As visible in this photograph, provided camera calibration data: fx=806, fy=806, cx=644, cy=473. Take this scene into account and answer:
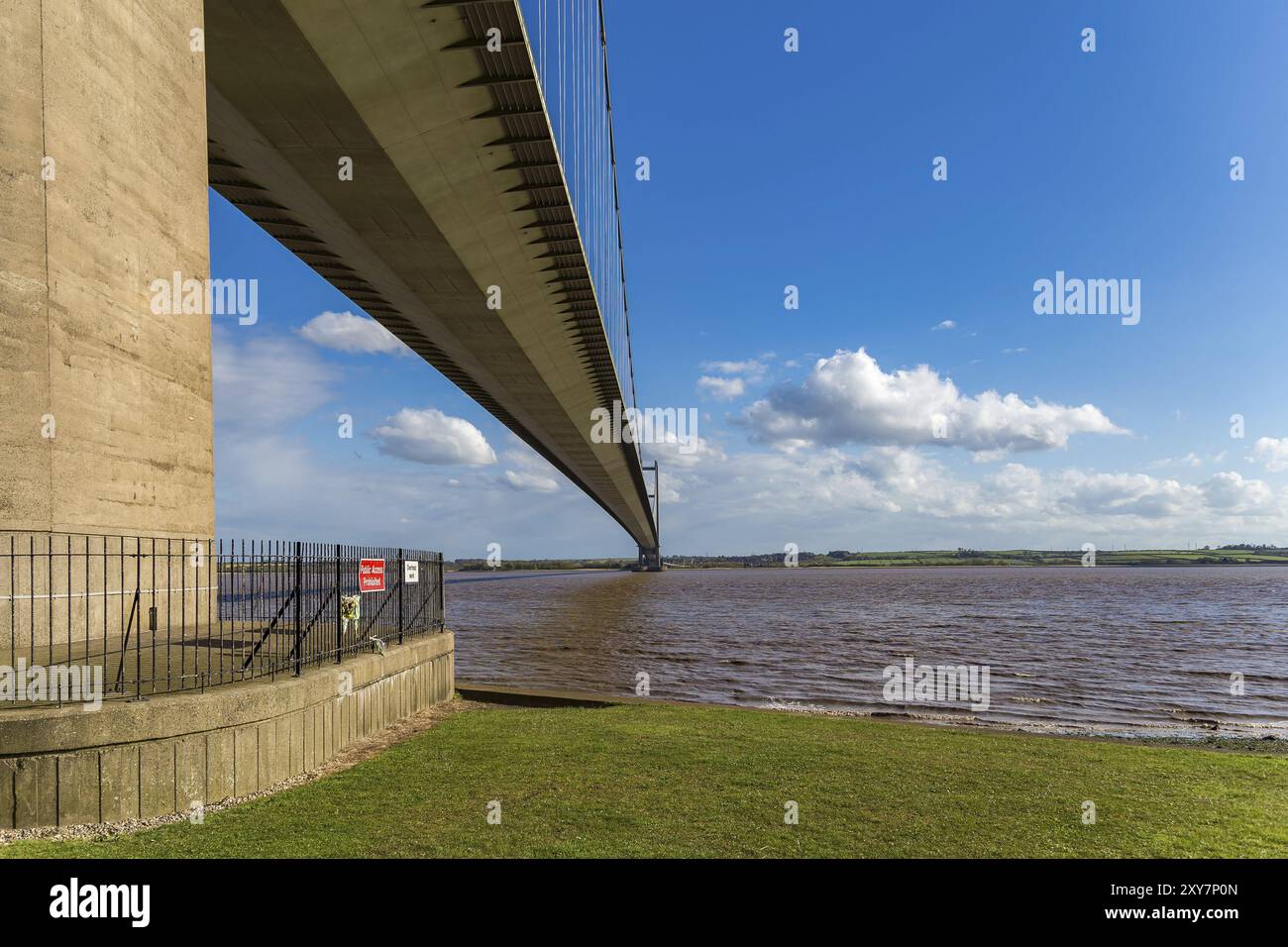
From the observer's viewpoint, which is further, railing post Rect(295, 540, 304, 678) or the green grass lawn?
railing post Rect(295, 540, 304, 678)

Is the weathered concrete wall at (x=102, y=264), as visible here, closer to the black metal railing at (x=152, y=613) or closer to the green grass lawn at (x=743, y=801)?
the black metal railing at (x=152, y=613)

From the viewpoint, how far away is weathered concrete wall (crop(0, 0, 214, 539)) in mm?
7781

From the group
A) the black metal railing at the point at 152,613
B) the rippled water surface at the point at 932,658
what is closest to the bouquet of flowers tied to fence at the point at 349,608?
the black metal railing at the point at 152,613

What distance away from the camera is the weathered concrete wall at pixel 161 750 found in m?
5.92

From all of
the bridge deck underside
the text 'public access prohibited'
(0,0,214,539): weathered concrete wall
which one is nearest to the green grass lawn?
the text 'public access prohibited'

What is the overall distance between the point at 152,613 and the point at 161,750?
1.82 meters

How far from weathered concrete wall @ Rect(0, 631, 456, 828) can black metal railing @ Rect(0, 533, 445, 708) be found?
0.38 meters

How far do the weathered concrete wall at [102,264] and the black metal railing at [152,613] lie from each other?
0.47m

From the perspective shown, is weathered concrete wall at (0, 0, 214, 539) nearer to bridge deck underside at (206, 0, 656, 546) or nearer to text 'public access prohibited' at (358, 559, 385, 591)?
text 'public access prohibited' at (358, 559, 385, 591)

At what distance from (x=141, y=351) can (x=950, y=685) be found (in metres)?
17.6

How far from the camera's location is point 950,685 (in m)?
19.1
